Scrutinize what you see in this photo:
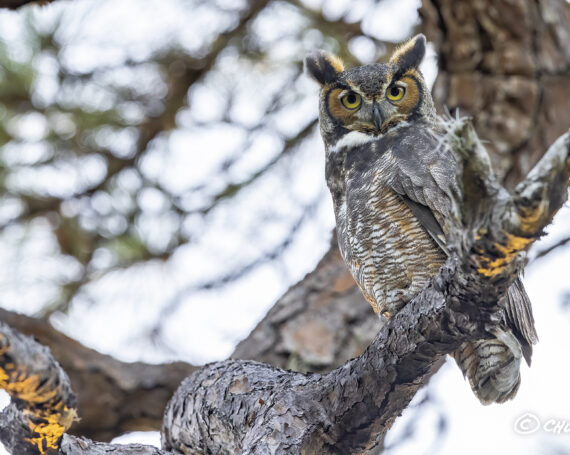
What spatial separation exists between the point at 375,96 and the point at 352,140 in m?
0.18

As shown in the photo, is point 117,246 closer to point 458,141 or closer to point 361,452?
point 361,452

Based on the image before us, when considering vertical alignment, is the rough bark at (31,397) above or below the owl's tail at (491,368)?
above

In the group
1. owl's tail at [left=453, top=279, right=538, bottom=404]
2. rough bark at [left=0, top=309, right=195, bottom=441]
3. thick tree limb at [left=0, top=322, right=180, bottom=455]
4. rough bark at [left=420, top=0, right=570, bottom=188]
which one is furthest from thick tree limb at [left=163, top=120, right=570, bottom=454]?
rough bark at [left=420, top=0, right=570, bottom=188]

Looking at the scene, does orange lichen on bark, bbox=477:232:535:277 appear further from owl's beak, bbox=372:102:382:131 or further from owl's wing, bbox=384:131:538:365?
owl's beak, bbox=372:102:382:131

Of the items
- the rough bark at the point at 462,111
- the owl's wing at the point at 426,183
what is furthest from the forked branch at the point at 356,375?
the rough bark at the point at 462,111

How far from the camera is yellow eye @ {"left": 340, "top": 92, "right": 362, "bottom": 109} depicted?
101 inches

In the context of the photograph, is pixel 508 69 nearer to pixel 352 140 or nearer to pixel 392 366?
pixel 352 140

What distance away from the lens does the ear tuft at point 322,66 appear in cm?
273

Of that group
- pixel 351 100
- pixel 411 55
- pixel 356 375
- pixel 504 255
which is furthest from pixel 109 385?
pixel 504 255

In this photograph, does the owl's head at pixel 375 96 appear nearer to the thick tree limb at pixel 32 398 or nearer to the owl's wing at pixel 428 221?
the owl's wing at pixel 428 221

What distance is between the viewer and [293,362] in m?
2.96

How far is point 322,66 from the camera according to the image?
276 cm

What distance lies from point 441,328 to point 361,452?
1.99 ft

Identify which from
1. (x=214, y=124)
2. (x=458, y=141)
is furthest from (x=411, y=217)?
(x=214, y=124)
